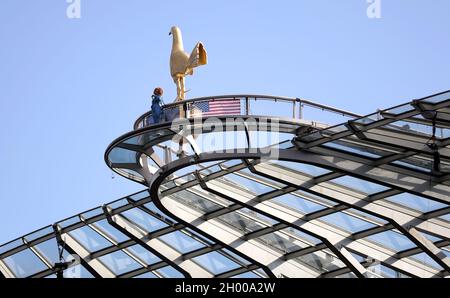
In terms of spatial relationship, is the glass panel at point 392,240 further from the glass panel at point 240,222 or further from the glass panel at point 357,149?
the glass panel at point 357,149

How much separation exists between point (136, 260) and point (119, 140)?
11.6 metres

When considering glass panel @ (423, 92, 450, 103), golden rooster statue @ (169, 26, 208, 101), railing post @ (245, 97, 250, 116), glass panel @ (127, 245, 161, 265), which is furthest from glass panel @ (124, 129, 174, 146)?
glass panel @ (127, 245, 161, 265)

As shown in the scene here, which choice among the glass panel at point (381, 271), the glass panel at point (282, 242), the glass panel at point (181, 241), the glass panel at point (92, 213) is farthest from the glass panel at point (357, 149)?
the glass panel at point (92, 213)

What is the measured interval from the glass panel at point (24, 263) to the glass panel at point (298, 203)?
519 inches

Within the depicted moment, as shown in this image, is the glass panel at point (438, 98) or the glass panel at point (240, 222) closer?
the glass panel at point (438, 98)

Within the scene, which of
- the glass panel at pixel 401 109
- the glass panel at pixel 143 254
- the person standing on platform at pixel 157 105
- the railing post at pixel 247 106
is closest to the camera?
the glass panel at pixel 401 109

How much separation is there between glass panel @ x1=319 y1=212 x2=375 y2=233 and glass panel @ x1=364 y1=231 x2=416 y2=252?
613mm

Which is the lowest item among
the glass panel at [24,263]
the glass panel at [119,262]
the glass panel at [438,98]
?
the glass panel at [24,263]

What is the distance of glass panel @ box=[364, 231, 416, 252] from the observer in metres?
38.1

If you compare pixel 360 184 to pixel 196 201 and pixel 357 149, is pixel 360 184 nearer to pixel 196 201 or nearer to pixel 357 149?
pixel 357 149

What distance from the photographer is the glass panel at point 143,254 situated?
1759 inches

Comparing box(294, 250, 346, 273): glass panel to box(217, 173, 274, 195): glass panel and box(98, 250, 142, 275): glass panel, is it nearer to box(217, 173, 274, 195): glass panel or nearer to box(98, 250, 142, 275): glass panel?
box(217, 173, 274, 195): glass panel

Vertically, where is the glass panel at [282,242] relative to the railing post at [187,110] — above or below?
below
